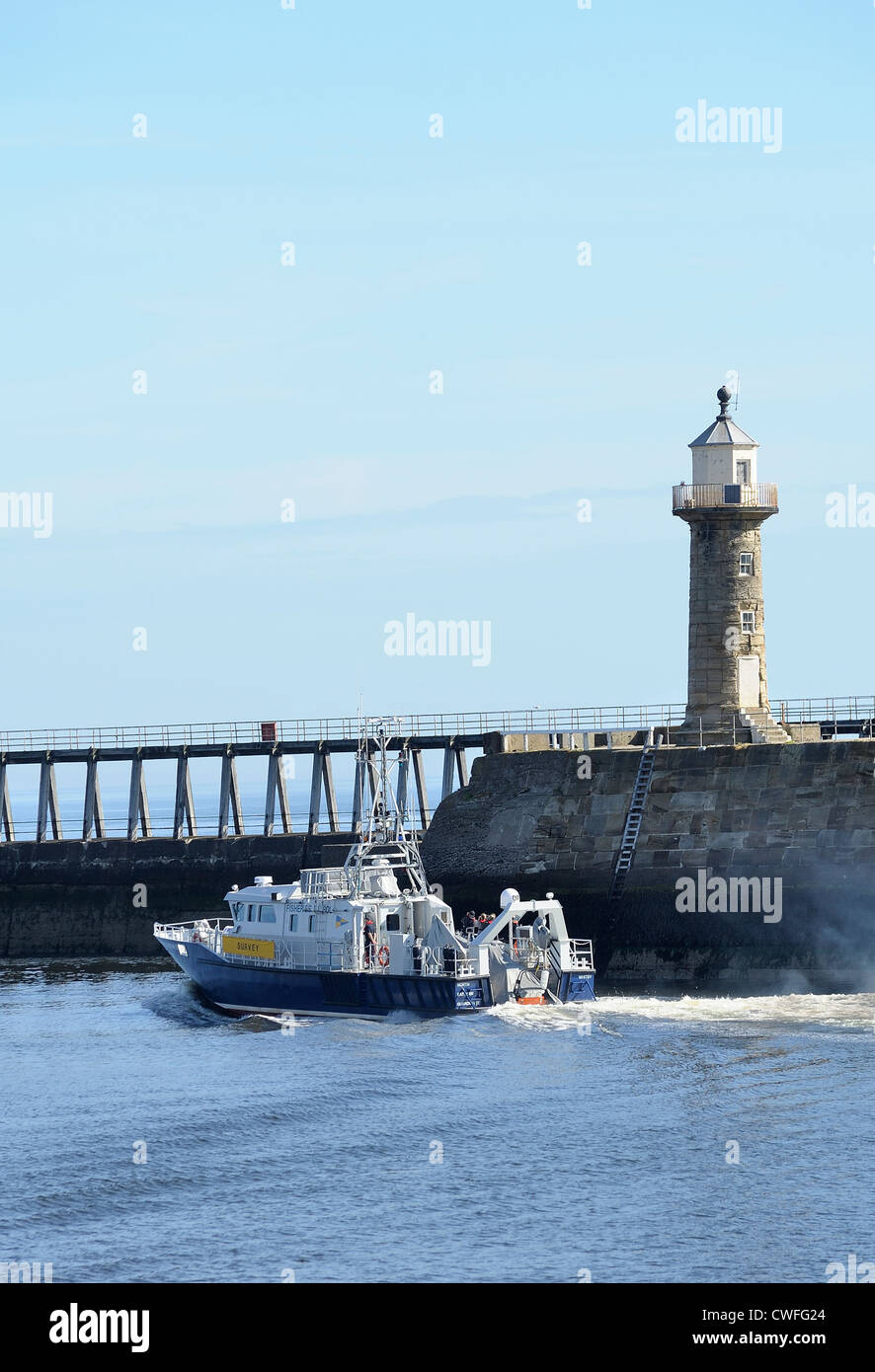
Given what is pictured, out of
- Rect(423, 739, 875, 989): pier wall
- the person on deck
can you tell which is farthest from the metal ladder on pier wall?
the person on deck

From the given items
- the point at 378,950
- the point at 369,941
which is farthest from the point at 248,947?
the point at 378,950

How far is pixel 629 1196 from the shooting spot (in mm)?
32344

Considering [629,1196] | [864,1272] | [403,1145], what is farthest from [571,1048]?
[864,1272]

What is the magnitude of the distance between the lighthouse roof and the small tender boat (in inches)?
587

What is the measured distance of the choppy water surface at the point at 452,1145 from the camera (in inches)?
1175

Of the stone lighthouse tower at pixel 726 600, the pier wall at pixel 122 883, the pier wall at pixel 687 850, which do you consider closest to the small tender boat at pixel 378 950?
the pier wall at pixel 687 850

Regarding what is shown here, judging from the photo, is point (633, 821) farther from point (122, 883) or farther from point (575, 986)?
point (122, 883)

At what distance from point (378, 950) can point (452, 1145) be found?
46.2 ft

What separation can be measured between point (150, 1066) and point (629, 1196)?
15328mm

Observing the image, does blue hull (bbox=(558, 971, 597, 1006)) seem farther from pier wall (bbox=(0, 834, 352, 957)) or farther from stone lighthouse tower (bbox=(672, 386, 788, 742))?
pier wall (bbox=(0, 834, 352, 957))

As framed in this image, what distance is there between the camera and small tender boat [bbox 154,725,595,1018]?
4853cm

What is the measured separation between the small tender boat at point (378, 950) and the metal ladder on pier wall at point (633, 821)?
8.75 feet

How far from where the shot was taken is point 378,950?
163 ft
